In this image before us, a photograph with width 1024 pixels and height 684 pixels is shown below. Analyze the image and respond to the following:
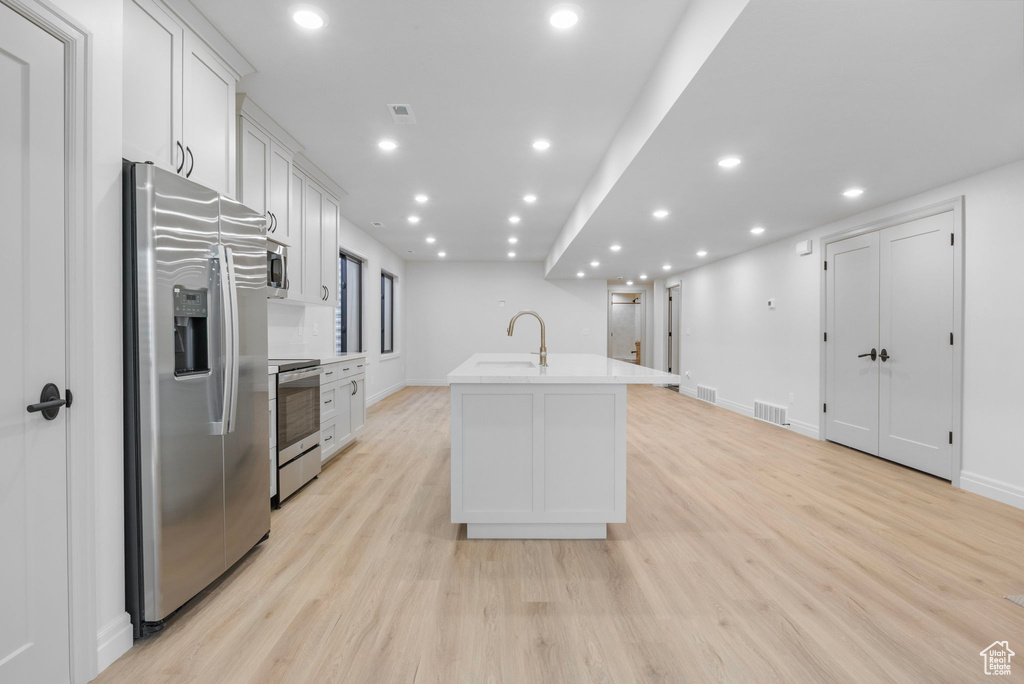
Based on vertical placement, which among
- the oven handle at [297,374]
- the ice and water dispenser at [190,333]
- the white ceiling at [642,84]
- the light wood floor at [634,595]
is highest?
the white ceiling at [642,84]

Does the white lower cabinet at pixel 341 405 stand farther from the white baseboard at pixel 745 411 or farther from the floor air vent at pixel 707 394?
the floor air vent at pixel 707 394

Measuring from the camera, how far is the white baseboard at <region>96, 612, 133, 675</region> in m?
1.51

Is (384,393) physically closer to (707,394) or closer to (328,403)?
(328,403)

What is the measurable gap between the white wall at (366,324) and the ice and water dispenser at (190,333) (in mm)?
2178

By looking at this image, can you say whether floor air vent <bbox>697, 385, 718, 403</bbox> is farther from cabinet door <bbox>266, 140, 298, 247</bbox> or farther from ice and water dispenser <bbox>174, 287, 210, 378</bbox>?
ice and water dispenser <bbox>174, 287, 210, 378</bbox>

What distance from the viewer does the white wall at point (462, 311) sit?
9.43m

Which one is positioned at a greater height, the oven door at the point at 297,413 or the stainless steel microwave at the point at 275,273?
the stainless steel microwave at the point at 275,273

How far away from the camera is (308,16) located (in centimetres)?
212

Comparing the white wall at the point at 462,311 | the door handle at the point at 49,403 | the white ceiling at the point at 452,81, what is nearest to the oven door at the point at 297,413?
the door handle at the point at 49,403

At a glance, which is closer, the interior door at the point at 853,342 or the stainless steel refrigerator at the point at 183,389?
the stainless steel refrigerator at the point at 183,389

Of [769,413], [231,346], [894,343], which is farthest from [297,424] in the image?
[769,413]

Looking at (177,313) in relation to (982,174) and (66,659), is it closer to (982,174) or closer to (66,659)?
(66,659)

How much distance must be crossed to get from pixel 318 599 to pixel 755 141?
3336mm

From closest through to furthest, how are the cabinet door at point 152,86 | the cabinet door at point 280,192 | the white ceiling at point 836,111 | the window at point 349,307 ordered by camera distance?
the white ceiling at point 836,111 → the cabinet door at point 152,86 → the cabinet door at point 280,192 → the window at point 349,307
